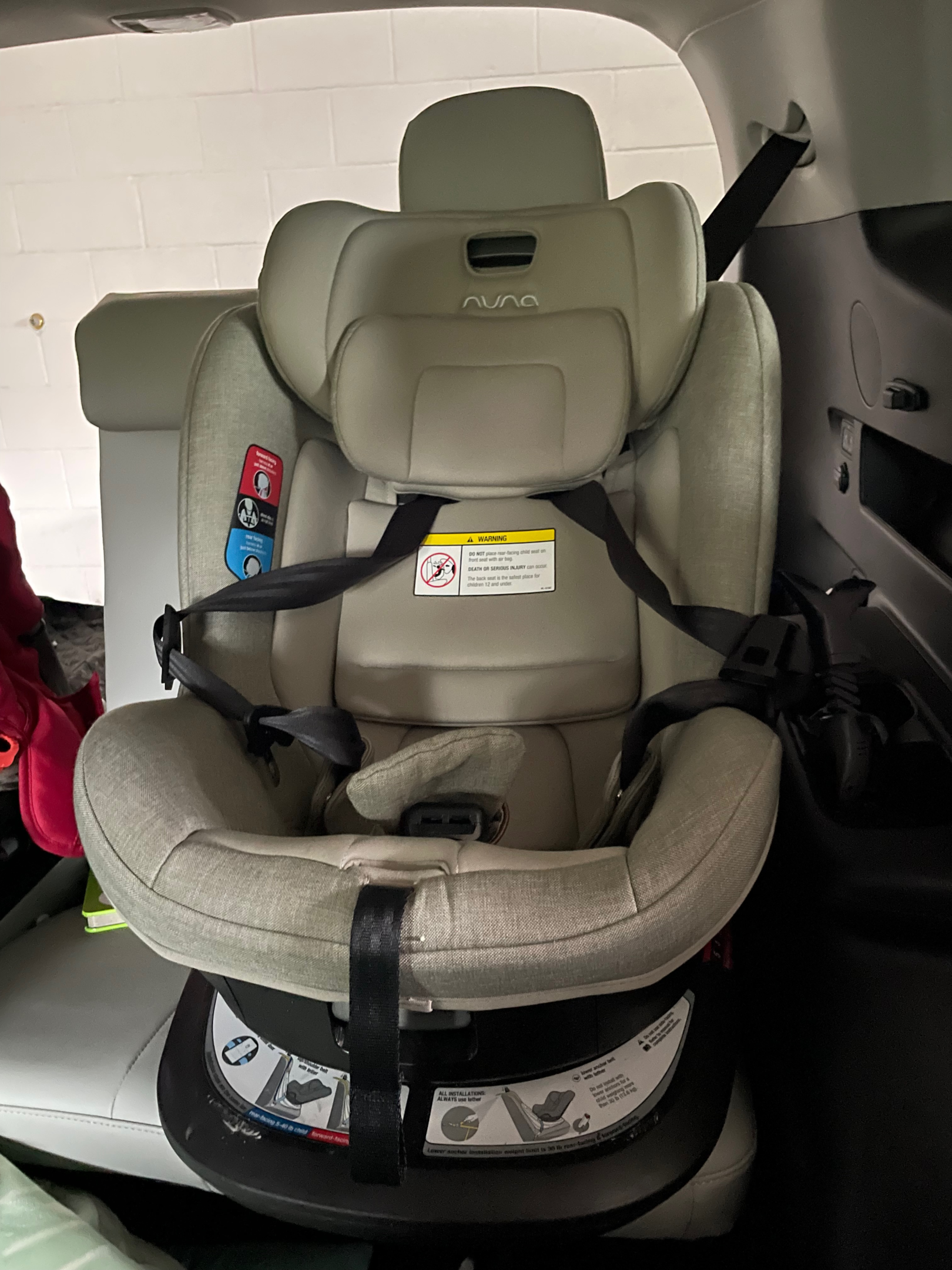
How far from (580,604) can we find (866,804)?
0.43m

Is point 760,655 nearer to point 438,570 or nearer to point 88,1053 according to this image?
point 438,570

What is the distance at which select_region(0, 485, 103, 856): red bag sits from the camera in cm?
122

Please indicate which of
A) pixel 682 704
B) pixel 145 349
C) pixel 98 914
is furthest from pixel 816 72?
pixel 98 914

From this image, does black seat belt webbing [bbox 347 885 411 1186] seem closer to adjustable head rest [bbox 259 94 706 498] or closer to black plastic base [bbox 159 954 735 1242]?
black plastic base [bbox 159 954 735 1242]

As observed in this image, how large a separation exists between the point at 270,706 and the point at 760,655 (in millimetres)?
532

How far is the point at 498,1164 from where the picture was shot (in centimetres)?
81

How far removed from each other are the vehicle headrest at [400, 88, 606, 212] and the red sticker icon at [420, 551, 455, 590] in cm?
45

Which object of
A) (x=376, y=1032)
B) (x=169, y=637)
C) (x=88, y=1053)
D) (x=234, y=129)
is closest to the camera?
(x=376, y=1032)

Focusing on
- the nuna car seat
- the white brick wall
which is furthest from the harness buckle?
the white brick wall

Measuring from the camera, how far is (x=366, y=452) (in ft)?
3.66

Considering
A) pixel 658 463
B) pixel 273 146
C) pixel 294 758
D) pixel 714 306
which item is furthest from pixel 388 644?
pixel 273 146

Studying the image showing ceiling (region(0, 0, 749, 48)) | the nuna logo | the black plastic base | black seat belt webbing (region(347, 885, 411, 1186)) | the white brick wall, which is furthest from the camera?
the white brick wall

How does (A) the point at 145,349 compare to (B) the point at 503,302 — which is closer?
(B) the point at 503,302

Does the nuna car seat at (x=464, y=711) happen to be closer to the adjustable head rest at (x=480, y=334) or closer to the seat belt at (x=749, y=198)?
the adjustable head rest at (x=480, y=334)
